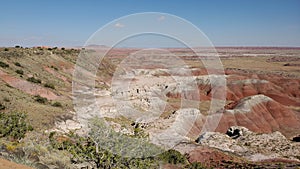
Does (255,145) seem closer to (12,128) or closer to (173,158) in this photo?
(173,158)

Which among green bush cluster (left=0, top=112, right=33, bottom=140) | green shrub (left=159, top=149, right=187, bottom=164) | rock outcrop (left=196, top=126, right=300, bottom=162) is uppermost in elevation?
green bush cluster (left=0, top=112, right=33, bottom=140)

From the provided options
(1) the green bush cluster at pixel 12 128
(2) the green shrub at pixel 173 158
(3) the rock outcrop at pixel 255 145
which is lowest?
(3) the rock outcrop at pixel 255 145

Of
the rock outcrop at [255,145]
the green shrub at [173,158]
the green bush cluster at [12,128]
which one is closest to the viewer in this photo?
the green bush cluster at [12,128]

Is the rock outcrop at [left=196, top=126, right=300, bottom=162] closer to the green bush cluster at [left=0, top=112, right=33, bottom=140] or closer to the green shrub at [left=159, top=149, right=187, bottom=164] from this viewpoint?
the green shrub at [left=159, top=149, right=187, bottom=164]

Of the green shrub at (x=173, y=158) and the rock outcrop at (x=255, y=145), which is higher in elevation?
the green shrub at (x=173, y=158)

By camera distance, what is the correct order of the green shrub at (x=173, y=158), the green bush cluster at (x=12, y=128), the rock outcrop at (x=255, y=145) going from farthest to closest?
the rock outcrop at (x=255, y=145) → the green shrub at (x=173, y=158) → the green bush cluster at (x=12, y=128)

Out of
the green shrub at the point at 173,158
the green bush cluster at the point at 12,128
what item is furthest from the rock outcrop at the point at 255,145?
the green bush cluster at the point at 12,128

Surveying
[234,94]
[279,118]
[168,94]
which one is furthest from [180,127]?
[234,94]

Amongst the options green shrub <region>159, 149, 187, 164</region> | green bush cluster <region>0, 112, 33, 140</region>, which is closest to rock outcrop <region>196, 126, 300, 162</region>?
green shrub <region>159, 149, 187, 164</region>

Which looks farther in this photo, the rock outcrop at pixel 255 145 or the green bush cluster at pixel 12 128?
the rock outcrop at pixel 255 145

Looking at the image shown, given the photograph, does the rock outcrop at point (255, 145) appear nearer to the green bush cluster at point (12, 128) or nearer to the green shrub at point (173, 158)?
the green shrub at point (173, 158)

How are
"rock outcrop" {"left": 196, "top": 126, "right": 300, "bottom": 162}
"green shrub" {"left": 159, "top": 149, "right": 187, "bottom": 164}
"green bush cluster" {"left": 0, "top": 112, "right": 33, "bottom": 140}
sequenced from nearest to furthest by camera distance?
"green bush cluster" {"left": 0, "top": 112, "right": 33, "bottom": 140}, "green shrub" {"left": 159, "top": 149, "right": 187, "bottom": 164}, "rock outcrop" {"left": 196, "top": 126, "right": 300, "bottom": 162}

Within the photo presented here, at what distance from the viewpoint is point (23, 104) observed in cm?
3197

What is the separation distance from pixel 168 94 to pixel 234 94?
60.6ft
